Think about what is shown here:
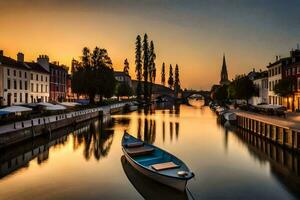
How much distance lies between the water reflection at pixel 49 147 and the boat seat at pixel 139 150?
5.32 metres

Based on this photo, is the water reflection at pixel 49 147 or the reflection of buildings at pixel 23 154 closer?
the reflection of buildings at pixel 23 154

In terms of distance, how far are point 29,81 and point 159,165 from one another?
55530 mm

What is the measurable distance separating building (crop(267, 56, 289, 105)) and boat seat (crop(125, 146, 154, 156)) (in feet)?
126

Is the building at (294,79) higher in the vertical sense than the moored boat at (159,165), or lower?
higher

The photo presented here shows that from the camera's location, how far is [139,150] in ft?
73.5

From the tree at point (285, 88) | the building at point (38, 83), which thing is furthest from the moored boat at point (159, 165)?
the building at point (38, 83)

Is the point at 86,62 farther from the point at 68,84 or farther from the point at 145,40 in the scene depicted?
the point at 145,40

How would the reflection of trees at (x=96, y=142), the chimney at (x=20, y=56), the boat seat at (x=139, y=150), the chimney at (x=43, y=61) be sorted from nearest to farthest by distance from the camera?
the boat seat at (x=139, y=150), the reflection of trees at (x=96, y=142), the chimney at (x=20, y=56), the chimney at (x=43, y=61)

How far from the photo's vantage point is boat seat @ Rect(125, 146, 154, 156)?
21.8m

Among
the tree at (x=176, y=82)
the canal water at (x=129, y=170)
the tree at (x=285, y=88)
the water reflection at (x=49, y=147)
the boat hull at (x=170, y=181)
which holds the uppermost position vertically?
the tree at (x=176, y=82)

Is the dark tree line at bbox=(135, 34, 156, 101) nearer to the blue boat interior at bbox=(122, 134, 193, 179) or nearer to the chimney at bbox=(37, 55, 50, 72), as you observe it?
the chimney at bbox=(37, 55, 50, 72)

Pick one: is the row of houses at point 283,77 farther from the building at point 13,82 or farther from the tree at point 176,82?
the tree at point 176,82

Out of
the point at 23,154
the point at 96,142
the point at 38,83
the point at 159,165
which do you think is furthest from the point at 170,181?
the point at 38,83

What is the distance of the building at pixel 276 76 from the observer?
52.5 metres
